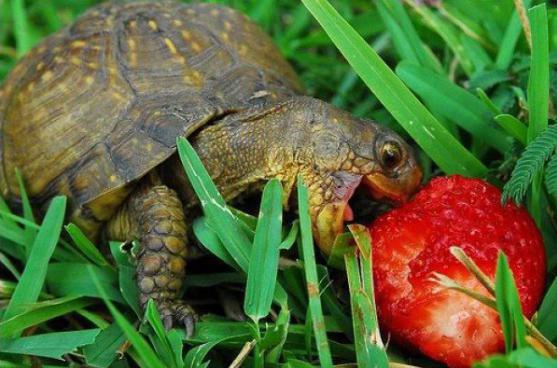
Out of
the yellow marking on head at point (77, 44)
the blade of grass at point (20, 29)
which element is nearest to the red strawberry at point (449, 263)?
the yellow marking on head at point (77, 44)

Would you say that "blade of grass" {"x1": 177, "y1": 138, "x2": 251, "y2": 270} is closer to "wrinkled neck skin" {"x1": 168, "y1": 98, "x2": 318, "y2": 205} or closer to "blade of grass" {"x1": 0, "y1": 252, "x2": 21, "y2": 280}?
"wrinkled neck skin" {"x1": 168, "y1": 98, "x2": 318, "y2": 205}

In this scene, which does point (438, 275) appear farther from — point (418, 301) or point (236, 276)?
point (236, 276)

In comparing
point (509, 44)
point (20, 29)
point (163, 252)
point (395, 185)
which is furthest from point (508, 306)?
point (20, 29)

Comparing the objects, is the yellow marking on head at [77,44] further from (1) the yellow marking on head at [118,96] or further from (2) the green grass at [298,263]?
(2) the green grass at [298,263]

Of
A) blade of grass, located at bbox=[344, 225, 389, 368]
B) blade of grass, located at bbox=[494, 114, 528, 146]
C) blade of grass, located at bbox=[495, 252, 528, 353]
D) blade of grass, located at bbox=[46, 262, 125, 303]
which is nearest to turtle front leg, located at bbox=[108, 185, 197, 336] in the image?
blade of grass, located at bbox=[46, 262, 125, 303]

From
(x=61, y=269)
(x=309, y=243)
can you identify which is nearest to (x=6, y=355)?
(x=61, y=269)
